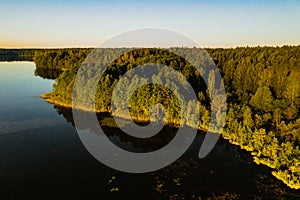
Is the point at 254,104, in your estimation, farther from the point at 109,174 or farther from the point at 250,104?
the point at 109,174

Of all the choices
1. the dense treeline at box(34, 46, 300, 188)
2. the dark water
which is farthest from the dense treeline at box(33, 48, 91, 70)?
the dark water

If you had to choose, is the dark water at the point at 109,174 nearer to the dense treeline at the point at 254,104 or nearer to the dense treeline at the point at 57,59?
the dense treeline at the point at 254,104

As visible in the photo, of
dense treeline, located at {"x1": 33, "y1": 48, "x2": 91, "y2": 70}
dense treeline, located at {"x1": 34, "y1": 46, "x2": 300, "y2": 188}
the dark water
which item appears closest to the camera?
the dark water

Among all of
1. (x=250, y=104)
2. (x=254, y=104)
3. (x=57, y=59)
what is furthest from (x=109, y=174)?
(x=57, y=59)

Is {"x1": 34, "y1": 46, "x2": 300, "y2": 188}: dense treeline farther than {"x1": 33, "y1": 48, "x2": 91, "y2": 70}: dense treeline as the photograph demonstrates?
No

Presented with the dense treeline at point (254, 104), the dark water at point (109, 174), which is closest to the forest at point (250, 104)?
the dense treeline at point (254, 104)

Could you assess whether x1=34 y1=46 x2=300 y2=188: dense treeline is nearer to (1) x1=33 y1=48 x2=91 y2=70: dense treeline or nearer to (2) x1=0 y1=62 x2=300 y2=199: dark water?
(2) x1=0 y1=62 x2=300 y2=199: dark water

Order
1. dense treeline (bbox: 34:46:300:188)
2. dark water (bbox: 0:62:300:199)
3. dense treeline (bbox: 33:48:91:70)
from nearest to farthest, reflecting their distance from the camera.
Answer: dark water (bbox: 0:62:300:199) < dense treeline (bbox: 34:46:300:188) < dense treeline (bbox: 33:48:91:70)

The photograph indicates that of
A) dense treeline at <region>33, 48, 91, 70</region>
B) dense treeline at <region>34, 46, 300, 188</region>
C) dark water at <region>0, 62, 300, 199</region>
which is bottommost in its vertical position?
dark water at <region>0, 62, 300, 199</region>
